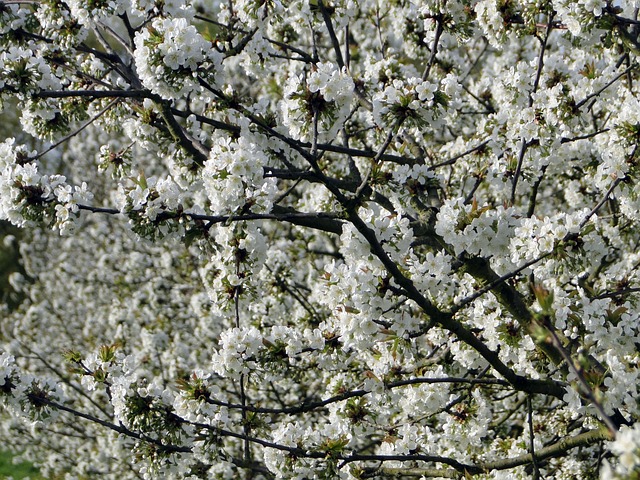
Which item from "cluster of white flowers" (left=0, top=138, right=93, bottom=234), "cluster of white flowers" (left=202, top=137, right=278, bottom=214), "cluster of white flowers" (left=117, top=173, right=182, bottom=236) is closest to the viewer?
"cluster of white flowers" (left=202, top=137, right=278, bottom=214)

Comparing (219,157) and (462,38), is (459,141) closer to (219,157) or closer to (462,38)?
(462,38)

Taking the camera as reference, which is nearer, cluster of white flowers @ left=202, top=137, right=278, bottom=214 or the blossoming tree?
cluster of white flowers @ left=202, top=137, right=278, bottom=214

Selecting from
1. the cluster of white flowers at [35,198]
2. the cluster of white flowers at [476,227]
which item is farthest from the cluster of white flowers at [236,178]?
the cluster of white flowers at [476,227]

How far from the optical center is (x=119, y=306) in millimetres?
8531

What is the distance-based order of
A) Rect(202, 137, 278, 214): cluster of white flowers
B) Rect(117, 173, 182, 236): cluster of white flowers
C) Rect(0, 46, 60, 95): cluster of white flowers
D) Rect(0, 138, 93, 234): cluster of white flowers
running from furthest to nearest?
Rect(0, 46, 60, 95): cluster of white flowers → Rect(0, 138, 93, 234): cluster of white flowers → Rect(117, 173, 182, 236): cluster of white flowers → Rect(202, 137, 278, 214): cluster of white flowers

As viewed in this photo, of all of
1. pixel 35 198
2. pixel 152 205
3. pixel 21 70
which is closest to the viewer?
pixel 152 205

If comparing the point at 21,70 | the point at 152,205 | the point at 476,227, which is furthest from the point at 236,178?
the point at 21,70

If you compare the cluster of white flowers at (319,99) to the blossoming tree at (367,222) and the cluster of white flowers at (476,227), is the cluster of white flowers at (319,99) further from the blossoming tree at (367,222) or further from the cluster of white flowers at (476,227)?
the cluster of white flowers at (476,227)

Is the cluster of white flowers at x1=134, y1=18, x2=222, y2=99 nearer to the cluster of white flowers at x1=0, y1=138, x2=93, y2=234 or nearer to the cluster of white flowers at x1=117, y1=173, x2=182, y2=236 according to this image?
the cluster of white flowers at x1=117, y1=173, x2=182, y2=236

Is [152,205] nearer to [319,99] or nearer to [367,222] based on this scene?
[319,99]

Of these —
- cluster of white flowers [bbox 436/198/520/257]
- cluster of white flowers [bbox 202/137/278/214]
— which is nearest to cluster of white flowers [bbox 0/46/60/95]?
cluster of white flowers [bbox 202/137/278/214]

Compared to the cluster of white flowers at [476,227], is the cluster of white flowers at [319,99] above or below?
above

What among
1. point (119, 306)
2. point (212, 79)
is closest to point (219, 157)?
point (212, 79)

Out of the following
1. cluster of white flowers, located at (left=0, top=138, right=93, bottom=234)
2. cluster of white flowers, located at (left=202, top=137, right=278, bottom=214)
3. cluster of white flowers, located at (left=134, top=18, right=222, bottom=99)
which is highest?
cluster of white flowers, located at (left=134, top=18, right=222, bottom=99)
